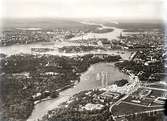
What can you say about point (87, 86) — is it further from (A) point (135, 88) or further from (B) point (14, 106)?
(B) point (14, 106)

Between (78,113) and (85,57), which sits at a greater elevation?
(85,57)
